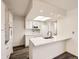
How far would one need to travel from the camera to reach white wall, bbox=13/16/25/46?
4.45 meters

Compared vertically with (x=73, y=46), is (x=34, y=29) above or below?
above

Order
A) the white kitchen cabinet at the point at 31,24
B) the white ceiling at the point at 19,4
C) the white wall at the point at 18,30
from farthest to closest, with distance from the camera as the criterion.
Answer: the white kitchen cabinet at the point at 31,24, the white wall at the point at 18,30, the white ceiling at the point at 19,4

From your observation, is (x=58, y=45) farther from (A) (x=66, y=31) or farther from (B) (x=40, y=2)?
(B) (x=40, y=2)

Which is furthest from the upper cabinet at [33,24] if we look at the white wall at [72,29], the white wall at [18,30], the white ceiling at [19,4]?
the white wall at [72,29]

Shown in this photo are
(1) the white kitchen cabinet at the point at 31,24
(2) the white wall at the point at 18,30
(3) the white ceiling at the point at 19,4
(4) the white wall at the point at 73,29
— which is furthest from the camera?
(1) the white kitchen cabinet at the point at 31,24

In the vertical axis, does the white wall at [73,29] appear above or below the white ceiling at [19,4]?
below

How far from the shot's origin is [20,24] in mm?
4719

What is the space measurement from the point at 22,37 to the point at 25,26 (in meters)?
0.93

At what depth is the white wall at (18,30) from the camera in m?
4.45

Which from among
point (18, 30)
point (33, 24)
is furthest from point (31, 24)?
point (18, 30)

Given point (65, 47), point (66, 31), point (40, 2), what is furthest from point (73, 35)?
point (40, 2)

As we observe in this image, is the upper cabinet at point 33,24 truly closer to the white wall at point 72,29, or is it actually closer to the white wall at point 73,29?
the white wall at point 72,29

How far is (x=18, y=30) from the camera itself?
183 inches

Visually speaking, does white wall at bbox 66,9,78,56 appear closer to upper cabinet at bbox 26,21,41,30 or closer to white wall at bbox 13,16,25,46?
upper cabinet at bbox 26,21,41,30
